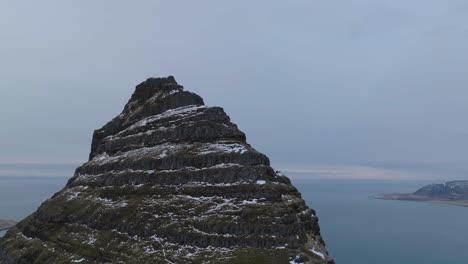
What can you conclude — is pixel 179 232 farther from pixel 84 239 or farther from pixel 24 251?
pixel 24 251

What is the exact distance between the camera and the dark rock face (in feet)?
278

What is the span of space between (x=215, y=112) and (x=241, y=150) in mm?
29599

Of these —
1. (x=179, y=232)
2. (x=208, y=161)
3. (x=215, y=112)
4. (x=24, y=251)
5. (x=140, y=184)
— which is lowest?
(x=24, y=251)

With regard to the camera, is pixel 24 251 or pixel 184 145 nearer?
pixel 24 251

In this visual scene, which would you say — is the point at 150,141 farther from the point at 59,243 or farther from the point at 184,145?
the point at 59,243

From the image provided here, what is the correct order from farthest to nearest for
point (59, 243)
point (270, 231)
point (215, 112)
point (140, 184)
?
point (215, 112) → point (140, 184) → point (59, 243) → point (270, 231)

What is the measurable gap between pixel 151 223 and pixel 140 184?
24743 mm

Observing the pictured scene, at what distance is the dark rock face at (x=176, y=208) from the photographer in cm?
8488

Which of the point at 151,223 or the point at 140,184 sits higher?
the point at 140,184

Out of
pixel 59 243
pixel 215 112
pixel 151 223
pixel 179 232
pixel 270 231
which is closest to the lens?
pixel 270 231

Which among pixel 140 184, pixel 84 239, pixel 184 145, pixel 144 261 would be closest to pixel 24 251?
pixel 84 239

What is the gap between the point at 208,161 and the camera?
110250 millimetres

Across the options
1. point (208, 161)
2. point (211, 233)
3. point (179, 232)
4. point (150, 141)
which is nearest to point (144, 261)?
point (179, 232)

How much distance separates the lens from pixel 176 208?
327 feet
